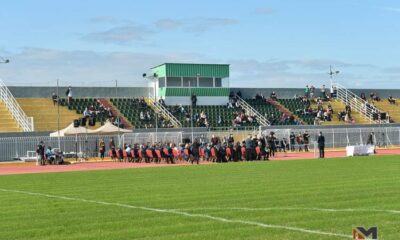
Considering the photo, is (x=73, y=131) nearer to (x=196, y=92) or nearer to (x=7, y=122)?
(x=7, y=122)

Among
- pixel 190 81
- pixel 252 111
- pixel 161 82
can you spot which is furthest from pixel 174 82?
pixel 252 111

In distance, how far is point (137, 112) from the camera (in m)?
59.6

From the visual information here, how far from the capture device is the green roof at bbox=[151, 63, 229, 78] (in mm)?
65875

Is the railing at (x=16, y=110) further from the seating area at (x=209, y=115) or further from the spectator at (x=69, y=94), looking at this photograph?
the seating area at (x=209, y=115)

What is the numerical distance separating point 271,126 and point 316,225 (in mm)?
47395

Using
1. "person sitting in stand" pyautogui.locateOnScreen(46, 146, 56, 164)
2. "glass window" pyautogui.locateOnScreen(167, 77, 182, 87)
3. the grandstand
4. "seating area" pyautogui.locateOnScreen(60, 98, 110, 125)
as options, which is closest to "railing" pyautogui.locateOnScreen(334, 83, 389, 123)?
the grandstand

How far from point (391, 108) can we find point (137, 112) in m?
28.6

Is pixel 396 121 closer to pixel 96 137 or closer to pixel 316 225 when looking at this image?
pixel 96 137

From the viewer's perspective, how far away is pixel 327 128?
58750 millimetres

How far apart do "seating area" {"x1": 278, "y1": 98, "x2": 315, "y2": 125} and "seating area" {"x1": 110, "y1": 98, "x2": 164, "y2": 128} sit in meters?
14.5

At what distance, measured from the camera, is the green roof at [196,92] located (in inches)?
2559

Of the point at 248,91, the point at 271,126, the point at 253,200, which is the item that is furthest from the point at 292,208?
the point at 248,91

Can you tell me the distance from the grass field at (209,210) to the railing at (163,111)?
37.1 meters

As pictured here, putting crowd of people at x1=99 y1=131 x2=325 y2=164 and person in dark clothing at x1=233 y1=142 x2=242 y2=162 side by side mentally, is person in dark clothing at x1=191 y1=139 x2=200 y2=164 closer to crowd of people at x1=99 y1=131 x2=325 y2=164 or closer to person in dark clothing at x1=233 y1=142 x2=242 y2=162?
crowd of people at x1=99 y1=131 x2=325 y2=164
